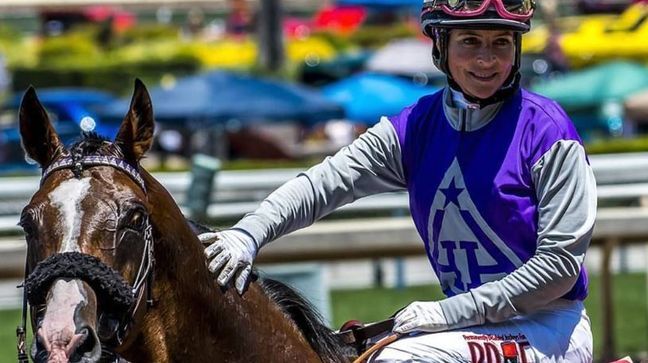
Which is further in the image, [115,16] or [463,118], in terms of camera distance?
[115,16]

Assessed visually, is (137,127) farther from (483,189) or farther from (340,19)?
(340,19)

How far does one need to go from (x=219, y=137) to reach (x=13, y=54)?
11.7 metres

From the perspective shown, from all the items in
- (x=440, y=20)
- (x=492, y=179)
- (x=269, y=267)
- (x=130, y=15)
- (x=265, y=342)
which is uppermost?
Answer: (x=440, y=20)

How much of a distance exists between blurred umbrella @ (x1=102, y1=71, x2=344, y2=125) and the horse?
15.0 meters

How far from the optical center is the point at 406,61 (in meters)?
23.6

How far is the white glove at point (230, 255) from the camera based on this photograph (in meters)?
3.45

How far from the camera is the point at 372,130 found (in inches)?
154

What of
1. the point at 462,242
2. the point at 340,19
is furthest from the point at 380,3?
the point at 462,242

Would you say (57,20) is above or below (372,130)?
below

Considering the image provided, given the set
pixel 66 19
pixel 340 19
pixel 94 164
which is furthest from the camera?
pixel 66 19

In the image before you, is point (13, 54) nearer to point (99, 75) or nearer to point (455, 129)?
point (99, 75)

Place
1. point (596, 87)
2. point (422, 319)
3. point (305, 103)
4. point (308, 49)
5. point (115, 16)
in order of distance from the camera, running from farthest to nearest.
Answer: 1. point (115, 16)
2. point (308, 49)
3. point (596, 87)
4. point (305, 103)
5. point (422, 319)

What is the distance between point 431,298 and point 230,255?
817cm

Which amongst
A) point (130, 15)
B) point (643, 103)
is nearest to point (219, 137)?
point (643, 103)
